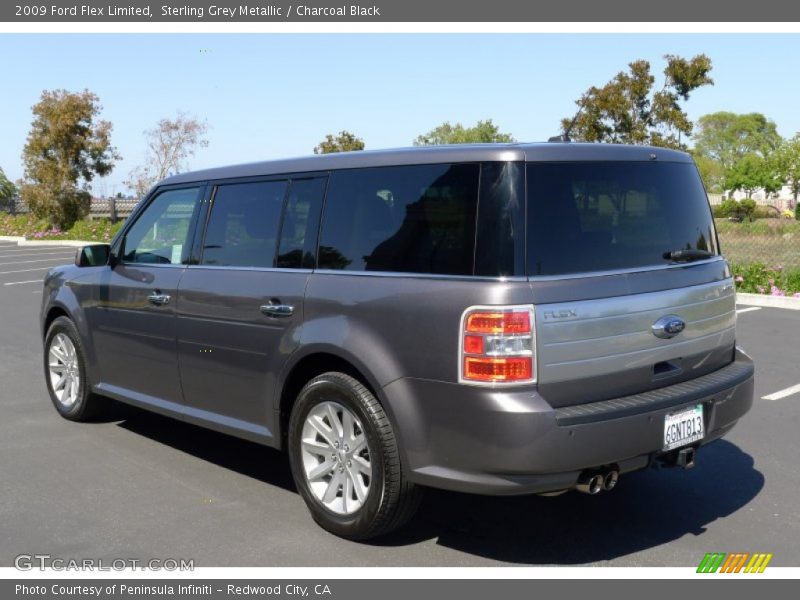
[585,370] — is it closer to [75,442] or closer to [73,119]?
[75,442]

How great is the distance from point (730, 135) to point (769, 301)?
12504 centimetres

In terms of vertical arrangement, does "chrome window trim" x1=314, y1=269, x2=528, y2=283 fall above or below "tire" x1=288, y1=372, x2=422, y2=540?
above

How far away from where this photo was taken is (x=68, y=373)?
694 centimetres

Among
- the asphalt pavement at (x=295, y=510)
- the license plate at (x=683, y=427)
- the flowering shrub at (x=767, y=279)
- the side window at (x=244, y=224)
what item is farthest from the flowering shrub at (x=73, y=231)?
the license plate at (x=683, y=427)

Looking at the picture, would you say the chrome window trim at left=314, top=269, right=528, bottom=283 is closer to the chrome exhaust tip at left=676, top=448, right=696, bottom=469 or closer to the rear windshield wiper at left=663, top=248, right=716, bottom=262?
the rear windshield wiper at left=663, top=248, right=716, bottom=262

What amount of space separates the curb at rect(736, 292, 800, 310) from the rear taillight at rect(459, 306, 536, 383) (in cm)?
1065

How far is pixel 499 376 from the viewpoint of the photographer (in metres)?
3.77

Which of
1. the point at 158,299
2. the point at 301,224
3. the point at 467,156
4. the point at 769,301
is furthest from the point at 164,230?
the point at 769,301

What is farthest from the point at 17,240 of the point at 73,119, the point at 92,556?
the point at 92,556

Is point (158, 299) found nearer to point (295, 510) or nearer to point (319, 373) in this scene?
point (319, 373)

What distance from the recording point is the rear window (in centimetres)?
396

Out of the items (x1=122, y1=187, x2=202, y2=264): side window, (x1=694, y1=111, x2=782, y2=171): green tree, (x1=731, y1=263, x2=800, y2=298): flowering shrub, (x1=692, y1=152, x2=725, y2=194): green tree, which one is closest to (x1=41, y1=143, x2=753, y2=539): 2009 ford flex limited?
(x1=122, y1=187, x2=202, y2=264): side window

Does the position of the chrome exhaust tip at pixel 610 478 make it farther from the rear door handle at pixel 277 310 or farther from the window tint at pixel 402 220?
the rear door handle at pixel 277 310
